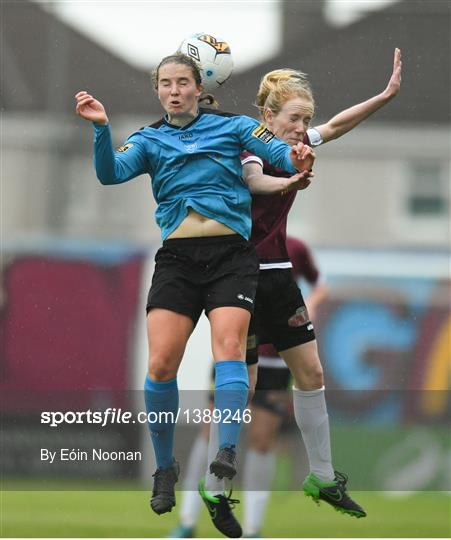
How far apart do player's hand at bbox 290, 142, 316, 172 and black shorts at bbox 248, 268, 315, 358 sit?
0.68 metres

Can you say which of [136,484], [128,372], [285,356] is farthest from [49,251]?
[285,356]

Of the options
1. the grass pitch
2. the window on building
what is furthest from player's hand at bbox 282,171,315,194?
the window on building

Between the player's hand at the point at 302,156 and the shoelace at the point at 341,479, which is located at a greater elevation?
the player's hand at the point at 302,156

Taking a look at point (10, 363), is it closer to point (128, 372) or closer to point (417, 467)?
point (128, 372)

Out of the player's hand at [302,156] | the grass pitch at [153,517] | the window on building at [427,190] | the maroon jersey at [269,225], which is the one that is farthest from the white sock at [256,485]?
the window on building at [427,190]

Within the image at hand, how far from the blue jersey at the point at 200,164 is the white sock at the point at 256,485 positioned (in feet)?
8.55

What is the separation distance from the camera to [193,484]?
714 centimetres

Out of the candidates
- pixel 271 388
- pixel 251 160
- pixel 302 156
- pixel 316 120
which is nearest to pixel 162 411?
pixel 251 160

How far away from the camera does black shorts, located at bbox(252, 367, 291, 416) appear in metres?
7.11

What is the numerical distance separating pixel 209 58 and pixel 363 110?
0.62m

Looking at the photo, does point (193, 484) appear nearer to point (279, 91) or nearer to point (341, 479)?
point (341, 479)

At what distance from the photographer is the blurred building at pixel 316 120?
6.87 m

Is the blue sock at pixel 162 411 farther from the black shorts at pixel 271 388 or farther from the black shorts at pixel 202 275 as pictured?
the black shorts at pixel 271 388

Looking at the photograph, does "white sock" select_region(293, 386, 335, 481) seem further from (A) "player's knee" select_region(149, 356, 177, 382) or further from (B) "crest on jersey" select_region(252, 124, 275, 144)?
(B) "crest on jersey" select_region(252, 124, 275, 144)
